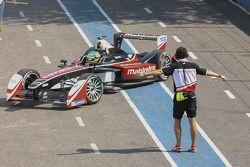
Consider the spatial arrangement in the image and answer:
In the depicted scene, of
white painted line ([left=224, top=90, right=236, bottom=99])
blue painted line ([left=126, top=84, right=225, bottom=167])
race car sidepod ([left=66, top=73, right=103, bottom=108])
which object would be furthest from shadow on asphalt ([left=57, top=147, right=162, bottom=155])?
white painted line ([left=224, top=90, right=236, bottom=99])

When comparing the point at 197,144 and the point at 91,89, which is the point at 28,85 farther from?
the point at 197,144

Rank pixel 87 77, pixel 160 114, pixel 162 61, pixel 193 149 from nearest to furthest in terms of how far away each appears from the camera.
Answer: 1. pixel 193 149
2. pixel 160 114
3. pixel 87 77
4. pixel 162 61

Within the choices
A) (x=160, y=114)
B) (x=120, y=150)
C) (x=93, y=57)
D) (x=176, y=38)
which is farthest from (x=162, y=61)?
(x=120, y=150)

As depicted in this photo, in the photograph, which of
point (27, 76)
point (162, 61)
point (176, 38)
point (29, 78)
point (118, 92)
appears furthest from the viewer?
point (176, 38)

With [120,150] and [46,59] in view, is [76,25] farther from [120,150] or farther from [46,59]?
[120,150]

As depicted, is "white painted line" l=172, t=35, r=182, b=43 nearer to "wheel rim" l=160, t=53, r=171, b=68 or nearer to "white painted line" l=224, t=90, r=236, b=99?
"wheel rim" l=160, t=53, r=171, b=68

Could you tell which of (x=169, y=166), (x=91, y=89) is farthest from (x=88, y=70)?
(x=169, y=166)

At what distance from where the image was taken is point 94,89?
22531mm

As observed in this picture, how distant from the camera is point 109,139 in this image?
19688 millimetres

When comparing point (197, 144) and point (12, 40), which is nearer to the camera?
point (197, 144)

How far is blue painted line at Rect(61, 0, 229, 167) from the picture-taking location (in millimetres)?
18359

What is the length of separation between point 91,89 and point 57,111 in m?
1.14

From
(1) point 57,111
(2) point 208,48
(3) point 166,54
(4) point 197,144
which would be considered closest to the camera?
(4) point 197,144

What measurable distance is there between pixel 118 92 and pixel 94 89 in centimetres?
165
